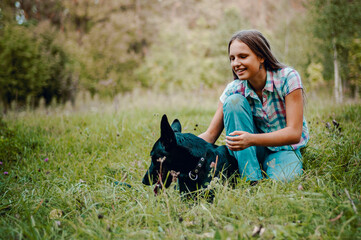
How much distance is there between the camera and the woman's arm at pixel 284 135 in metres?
1.81

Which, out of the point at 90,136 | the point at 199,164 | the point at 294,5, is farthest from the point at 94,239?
the point at 294,5

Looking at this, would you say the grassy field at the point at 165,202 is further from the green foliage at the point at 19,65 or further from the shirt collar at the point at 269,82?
the green foliage at the point at 19,65

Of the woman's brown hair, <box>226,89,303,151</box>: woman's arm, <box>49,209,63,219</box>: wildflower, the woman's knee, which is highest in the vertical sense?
the woman's brown hair

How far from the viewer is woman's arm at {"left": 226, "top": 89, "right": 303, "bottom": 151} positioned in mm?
1813

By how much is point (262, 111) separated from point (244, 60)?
1.77 feet

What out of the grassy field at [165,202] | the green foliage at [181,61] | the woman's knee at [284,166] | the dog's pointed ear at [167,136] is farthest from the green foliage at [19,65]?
the green foliage at [181,61]

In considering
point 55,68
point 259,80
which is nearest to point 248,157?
point 259,80

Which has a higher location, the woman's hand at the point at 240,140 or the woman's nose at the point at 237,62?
the woman's nose at the point at 237,62

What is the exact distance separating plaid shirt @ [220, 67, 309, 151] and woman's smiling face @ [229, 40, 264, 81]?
195 millimetres

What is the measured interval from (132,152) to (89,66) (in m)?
13.7

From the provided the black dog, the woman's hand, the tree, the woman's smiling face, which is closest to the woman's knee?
the woman's hand

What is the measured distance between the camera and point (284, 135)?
1887 mm

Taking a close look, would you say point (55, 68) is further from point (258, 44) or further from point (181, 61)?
point (258, 44)

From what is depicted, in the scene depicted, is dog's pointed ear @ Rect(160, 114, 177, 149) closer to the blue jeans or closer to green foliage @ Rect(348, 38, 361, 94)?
the blue jeans
